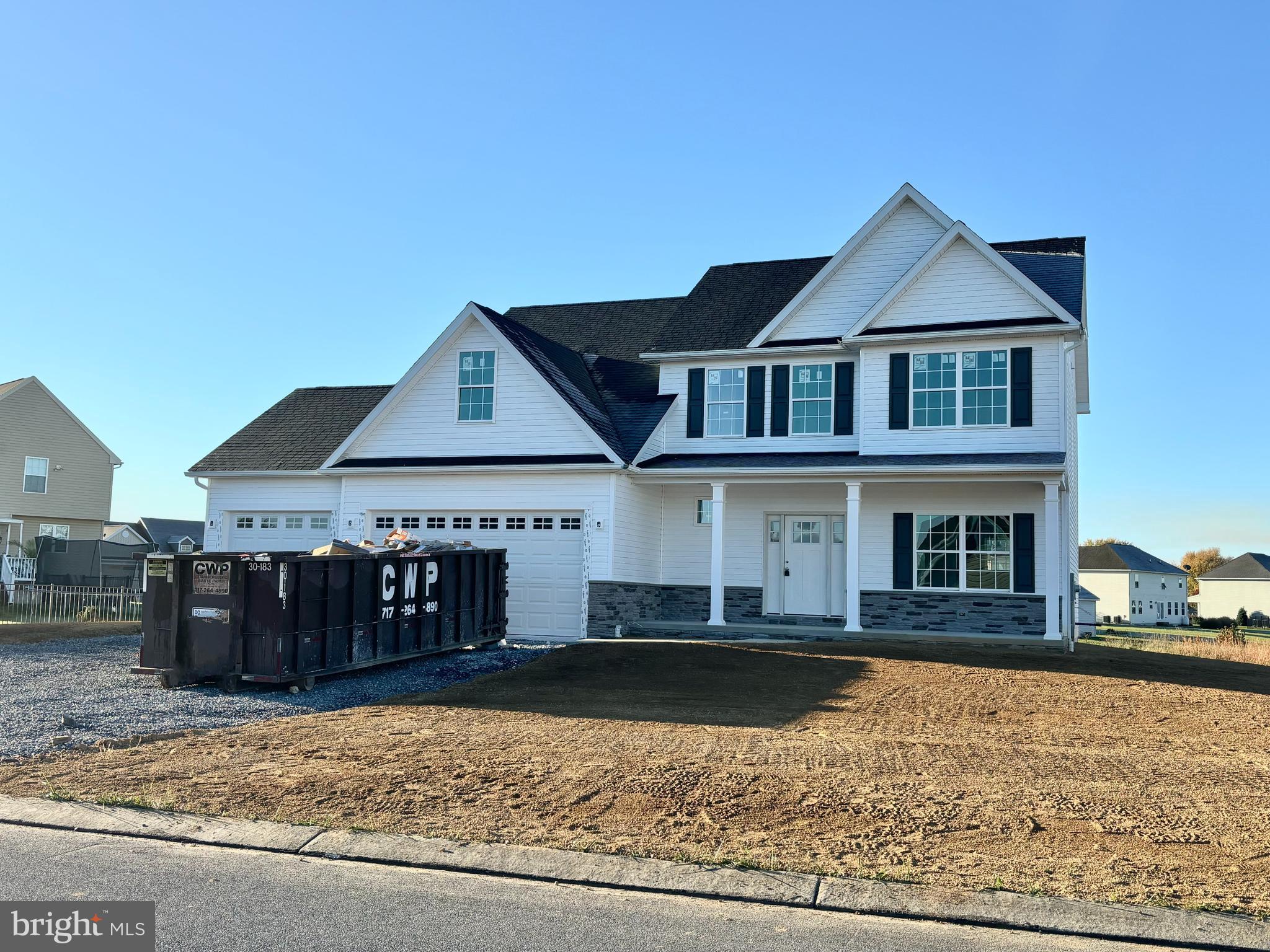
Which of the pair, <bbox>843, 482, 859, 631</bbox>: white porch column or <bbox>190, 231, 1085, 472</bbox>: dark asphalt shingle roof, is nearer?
<bbox>843, 482, 859, 631</bbox>: white porch column

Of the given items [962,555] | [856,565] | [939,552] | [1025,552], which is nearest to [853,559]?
[856,565]

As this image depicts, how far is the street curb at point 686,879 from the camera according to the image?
532 cm

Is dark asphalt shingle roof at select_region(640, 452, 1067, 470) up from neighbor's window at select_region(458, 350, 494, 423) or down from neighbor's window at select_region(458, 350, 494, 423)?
down

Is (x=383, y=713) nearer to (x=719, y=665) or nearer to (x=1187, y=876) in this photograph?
(x=719, y=665)

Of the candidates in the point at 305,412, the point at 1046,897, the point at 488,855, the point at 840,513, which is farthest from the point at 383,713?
the point at 305,412

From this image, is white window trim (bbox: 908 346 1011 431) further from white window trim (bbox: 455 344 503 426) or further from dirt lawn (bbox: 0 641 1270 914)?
white window trim (bbox: 455 344 503 426)

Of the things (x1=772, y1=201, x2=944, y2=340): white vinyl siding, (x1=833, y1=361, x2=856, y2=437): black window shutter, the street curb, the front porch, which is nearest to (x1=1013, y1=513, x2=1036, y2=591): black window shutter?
the front porch

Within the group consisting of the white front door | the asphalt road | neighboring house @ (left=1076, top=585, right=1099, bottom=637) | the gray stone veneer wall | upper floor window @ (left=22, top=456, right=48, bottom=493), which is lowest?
the asphalt road

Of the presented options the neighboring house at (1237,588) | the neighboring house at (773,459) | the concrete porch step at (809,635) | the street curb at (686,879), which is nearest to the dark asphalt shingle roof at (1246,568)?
the neighboring house at (1237,588)

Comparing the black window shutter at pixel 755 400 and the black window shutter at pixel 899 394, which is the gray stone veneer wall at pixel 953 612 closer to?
the black window shutter at pixel 899 394

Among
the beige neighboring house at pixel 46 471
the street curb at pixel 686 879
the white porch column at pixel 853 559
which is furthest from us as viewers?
the beige neighboring house at pixel 46 471

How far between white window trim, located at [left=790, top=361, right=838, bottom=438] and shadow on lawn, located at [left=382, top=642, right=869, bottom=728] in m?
5.26

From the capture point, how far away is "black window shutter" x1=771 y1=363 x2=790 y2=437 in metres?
22.3

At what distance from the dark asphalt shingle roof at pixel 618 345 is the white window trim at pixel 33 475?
20.4m
